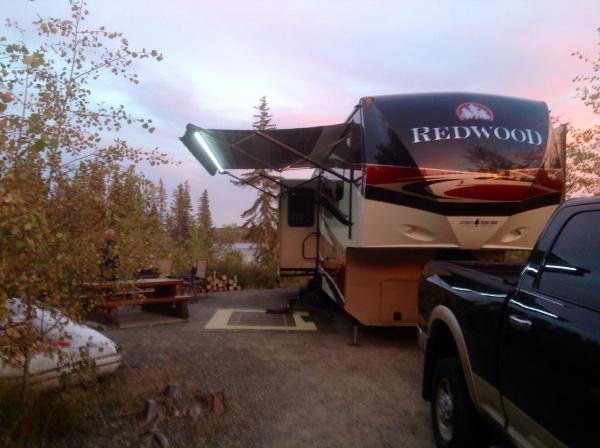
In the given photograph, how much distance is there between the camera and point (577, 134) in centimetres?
1052

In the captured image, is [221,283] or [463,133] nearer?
[463,133]

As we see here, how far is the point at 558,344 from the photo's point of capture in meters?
2.46

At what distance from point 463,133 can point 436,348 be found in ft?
9.91

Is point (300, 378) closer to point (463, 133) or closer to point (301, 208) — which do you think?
point (463, 133)

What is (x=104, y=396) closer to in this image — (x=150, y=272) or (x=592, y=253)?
(x=592, y=253)

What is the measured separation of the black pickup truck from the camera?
232 cm

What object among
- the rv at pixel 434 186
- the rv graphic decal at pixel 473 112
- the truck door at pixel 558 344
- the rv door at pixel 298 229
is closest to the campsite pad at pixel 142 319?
the rv door at pixel 298 229

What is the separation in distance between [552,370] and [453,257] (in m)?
4.64

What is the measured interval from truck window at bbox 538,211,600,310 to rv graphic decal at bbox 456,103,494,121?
3.80 m

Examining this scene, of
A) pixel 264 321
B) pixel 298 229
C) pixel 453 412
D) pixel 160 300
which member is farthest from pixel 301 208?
pixel 453 412

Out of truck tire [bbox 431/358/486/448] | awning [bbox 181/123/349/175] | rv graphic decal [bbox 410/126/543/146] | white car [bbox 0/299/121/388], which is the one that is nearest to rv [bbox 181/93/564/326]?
rv graphic decal [bbox 410/126/543/146]

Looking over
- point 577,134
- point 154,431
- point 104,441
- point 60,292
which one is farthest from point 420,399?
point 577,134

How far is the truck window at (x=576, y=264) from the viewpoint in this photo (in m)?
2.49

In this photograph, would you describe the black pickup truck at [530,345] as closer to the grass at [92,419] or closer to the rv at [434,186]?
the grass at [92,419]
